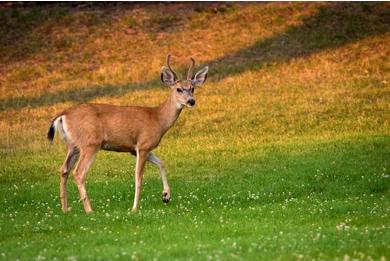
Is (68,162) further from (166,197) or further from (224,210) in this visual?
(224,210)

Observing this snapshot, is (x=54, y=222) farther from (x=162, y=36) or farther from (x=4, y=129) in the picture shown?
(x=162, y=36)

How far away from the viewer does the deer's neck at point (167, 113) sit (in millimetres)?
16562

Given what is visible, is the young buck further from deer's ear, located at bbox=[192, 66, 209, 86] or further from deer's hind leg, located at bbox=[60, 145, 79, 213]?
deer's ear, located at bbox=[192, 66, 209, 86]

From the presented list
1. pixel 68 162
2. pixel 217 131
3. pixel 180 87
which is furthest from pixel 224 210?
pixel 217 131

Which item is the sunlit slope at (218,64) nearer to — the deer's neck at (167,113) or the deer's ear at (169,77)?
the deer's ear at (169,77)

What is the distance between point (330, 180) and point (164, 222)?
5.12 meters

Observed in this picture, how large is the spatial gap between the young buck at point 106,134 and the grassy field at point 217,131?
0.62 m

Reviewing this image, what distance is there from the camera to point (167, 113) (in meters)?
16.8

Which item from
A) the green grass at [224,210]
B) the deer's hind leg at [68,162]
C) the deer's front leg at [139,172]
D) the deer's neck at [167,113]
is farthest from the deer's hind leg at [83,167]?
the deer's neck at [167,113]

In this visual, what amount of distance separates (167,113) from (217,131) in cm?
763

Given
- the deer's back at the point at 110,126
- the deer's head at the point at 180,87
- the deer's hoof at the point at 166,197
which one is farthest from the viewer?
the deer's head at the point at 180,87

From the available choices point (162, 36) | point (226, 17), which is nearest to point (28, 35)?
point (162, 36)

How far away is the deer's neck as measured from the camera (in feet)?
54.3

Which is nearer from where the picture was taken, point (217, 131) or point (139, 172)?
point (139, 172)
